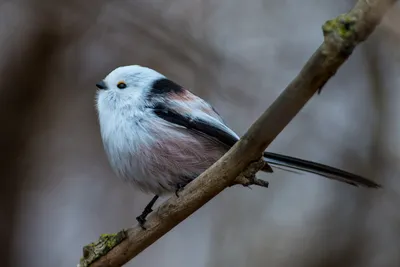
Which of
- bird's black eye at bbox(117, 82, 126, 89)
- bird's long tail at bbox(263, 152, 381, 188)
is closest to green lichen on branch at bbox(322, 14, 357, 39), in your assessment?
bird's long tail at bbox(263, 152, 381, 188)

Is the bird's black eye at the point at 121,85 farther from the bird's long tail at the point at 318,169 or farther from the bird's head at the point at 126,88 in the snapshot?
the bird's long tail at the point at 318,169

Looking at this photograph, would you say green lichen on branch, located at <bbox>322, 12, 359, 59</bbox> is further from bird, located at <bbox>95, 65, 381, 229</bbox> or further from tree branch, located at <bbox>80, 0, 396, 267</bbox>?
bird, located at <bbox>95, 65, 381, 229</bbox>

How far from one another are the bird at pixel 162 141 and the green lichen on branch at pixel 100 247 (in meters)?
0.12

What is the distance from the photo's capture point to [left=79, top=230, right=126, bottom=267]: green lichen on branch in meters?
1.90

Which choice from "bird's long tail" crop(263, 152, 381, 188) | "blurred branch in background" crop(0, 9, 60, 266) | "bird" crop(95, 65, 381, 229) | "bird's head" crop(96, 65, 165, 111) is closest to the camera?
"bird's long tail" crop(263, 152, 381, 188)

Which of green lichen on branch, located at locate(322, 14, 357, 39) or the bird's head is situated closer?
green lichen on branch, located at locate(322, 14, 357, 39)

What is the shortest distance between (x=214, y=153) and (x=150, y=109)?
27cm

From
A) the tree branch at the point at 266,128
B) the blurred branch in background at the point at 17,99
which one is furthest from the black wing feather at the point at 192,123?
the blurred branch in background at the point at 17,99

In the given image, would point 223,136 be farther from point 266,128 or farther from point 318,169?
point 266,128

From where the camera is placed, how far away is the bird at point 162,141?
6.59 ft

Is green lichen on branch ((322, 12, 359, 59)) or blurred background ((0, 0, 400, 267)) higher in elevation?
green lichen on branch ((322, 12, 359, 59))

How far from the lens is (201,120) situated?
2.09 meters

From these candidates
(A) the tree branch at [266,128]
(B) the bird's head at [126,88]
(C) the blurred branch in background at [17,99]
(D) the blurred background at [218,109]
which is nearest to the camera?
(A) the tree branch at [266,128]

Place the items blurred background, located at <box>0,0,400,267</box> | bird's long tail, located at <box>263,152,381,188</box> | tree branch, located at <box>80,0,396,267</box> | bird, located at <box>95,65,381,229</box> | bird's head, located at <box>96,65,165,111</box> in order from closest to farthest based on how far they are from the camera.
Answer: tree branch, located at <box>80,0,396,267</box> < bird's long tail, located at <box>263,152,381,188</box> < bird, located at <box>95,65,381,229</box> < bird's head, located at <box>96,65,165,111</box> < blurred background, located at <box>0,0,400,267</box>
